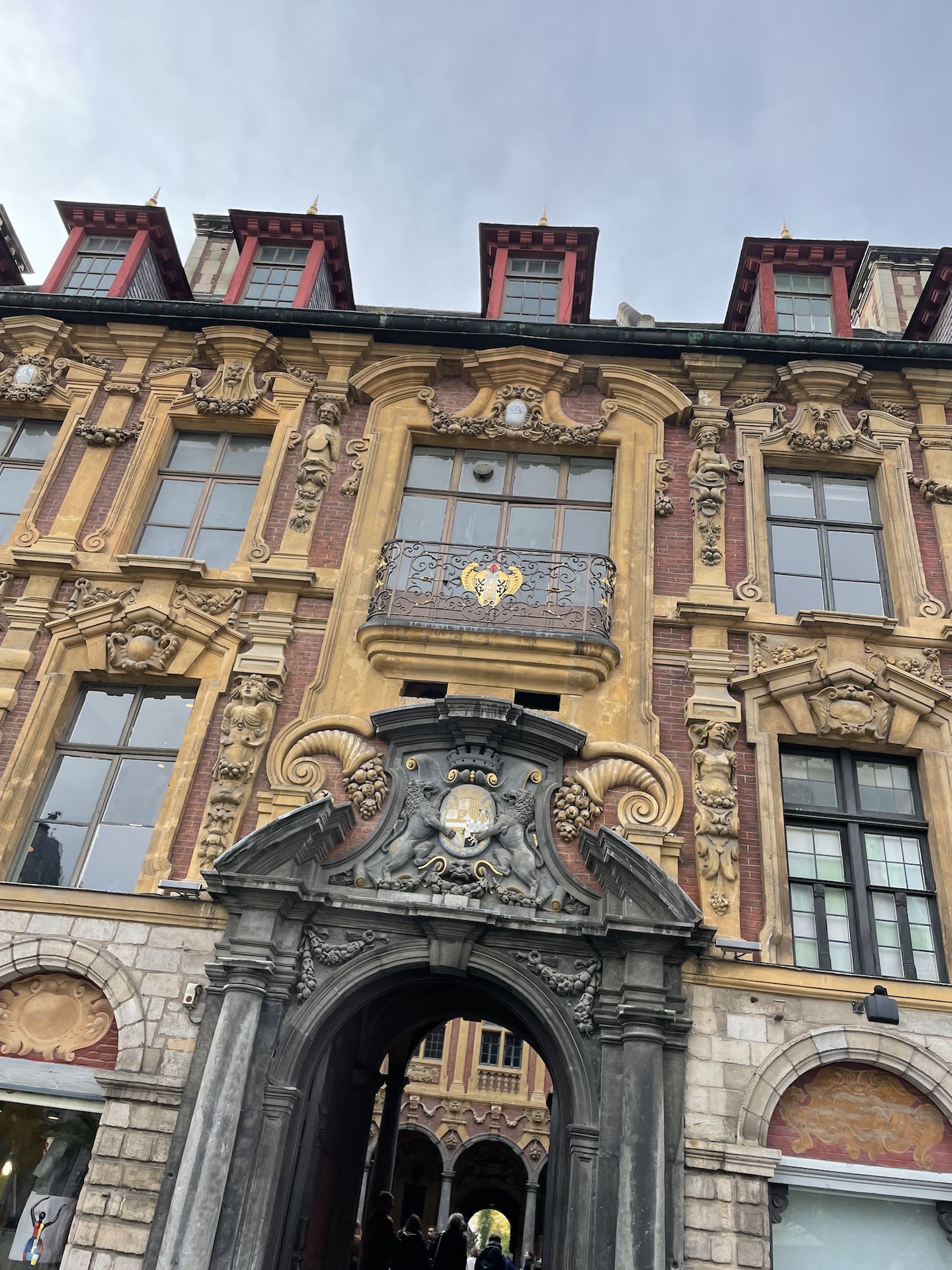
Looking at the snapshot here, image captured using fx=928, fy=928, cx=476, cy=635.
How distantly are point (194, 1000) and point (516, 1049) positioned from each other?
20.9 m

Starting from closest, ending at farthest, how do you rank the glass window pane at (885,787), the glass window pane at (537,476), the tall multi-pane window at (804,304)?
1. the glass window pane at (885,787)
2. the glass window pane at (537,476)
3. the tall multi-pane window at (804,304)

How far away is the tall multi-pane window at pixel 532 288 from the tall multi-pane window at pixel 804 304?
10.6 ft

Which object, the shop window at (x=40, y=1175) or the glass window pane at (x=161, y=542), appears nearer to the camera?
the shop window at (x=40, y=1175)

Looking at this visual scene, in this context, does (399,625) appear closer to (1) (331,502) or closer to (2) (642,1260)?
(1) (331,502)

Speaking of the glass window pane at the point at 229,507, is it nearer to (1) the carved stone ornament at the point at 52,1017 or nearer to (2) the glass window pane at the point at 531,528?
(2) the glass window pane at the point at 531,528

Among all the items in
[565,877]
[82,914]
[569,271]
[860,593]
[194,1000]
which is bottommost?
[194,1000]

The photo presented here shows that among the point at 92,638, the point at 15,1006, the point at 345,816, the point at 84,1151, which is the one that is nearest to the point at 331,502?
the point at 92,638

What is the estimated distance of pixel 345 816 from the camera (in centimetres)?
902

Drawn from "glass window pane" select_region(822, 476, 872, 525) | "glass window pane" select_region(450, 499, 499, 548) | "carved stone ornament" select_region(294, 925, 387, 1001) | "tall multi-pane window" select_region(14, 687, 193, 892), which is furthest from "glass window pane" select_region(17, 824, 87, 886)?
"glass window pane" select_region(822, 476, 872, 525)

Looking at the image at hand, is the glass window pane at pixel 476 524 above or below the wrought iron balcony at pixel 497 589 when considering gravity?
above

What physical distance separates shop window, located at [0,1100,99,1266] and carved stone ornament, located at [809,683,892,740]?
793 centimetres

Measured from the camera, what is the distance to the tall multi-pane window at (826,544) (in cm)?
1090

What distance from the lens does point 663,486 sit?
11.5m

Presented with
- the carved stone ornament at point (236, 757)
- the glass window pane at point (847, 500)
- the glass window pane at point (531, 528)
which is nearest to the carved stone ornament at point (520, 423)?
the glass window pane at point (531, 528)
